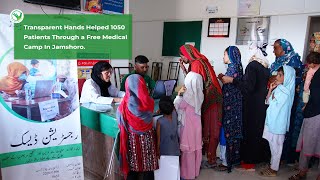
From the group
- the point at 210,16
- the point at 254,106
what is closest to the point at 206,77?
the point at 254,106

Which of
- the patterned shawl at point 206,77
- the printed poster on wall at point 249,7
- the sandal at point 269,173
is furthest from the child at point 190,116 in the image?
the printed poster on wall at point 249,7

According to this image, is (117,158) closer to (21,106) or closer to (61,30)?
(21,106)

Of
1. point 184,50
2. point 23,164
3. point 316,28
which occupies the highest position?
point 316,28

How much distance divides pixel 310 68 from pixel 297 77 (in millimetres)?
198

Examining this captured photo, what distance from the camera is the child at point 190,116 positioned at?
223 centimetres

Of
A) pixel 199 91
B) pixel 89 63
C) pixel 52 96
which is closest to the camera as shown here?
pixel 52 96

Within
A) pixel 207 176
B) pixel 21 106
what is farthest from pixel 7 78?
pixel 207 176

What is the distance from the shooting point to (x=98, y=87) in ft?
7.76

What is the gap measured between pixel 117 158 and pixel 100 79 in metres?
0.82

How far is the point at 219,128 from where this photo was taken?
8.27ft

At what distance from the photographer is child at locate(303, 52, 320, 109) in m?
2.39

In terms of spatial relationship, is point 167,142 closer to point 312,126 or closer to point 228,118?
point 228,118

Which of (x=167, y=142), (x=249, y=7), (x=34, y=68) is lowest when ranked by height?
(x=167, y=142)

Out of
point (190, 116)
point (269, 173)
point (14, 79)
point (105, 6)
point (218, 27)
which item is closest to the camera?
point (14, 79)
